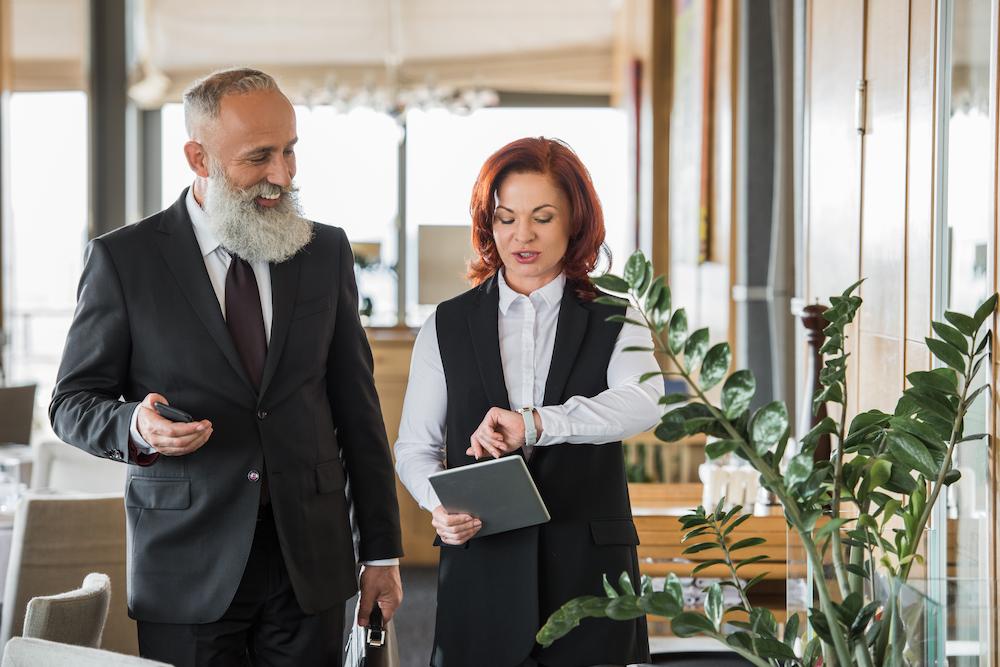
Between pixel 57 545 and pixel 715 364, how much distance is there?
87.1 inches

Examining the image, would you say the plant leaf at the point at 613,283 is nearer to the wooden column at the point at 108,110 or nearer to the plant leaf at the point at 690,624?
the plant leaf at the point at 690,624

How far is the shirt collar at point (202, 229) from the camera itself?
6.81 feet

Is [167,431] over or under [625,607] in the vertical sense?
over

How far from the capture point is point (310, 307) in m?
2.08

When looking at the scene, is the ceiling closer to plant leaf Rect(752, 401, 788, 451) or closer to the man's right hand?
the man's right hand

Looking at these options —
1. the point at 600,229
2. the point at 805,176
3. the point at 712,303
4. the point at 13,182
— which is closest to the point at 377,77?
the point at 13,182

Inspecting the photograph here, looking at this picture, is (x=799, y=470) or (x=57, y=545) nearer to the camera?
(x=799, y=470)

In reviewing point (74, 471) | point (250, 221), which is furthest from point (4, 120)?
point (250, 221)

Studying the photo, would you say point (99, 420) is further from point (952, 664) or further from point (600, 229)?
point (952, 664)

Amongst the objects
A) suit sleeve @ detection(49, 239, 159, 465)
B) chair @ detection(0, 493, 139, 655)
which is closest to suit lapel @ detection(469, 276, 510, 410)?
suit sleeve @ detection(49, 239, 159, 465)

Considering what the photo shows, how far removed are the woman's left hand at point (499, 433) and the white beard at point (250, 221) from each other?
507mm

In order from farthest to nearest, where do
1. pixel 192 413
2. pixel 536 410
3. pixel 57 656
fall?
pixel 192 413
pixel 536 410
pixel 57 656

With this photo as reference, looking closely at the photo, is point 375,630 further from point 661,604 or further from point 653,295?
point 653,295

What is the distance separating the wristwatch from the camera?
184 cm
